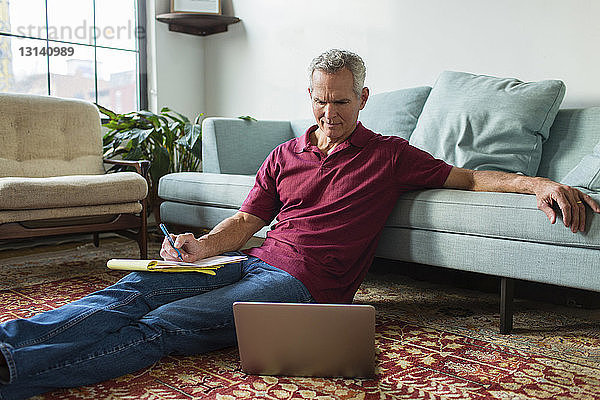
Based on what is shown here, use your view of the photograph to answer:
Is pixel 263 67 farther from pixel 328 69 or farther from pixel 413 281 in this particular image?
pixel 328 69

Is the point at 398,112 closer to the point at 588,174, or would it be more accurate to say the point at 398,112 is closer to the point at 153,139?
the point at 588,174

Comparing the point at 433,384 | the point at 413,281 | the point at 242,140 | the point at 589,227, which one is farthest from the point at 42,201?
the point at 589,227

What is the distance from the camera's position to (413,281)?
268cm

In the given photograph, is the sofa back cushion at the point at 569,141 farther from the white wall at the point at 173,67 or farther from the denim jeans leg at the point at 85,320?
the white wall at the point at 173,67

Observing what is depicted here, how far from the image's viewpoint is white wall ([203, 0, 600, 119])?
9.32 feet

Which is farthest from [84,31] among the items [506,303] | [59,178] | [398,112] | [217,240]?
[506,303]

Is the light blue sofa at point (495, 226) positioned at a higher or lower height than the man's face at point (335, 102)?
lower

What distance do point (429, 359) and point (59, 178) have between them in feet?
6.13

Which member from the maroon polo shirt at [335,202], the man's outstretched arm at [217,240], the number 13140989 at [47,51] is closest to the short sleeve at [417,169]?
the maroon polo shirt at [335,202]

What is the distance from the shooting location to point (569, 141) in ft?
8.32

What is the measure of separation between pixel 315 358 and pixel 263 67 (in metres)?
3.07

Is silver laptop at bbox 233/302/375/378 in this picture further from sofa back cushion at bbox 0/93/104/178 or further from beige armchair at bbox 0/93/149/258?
sofa back cushion at bbox 0/93/104/178

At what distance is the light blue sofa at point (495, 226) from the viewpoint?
1.74 m

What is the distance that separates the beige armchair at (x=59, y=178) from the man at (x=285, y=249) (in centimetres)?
106
